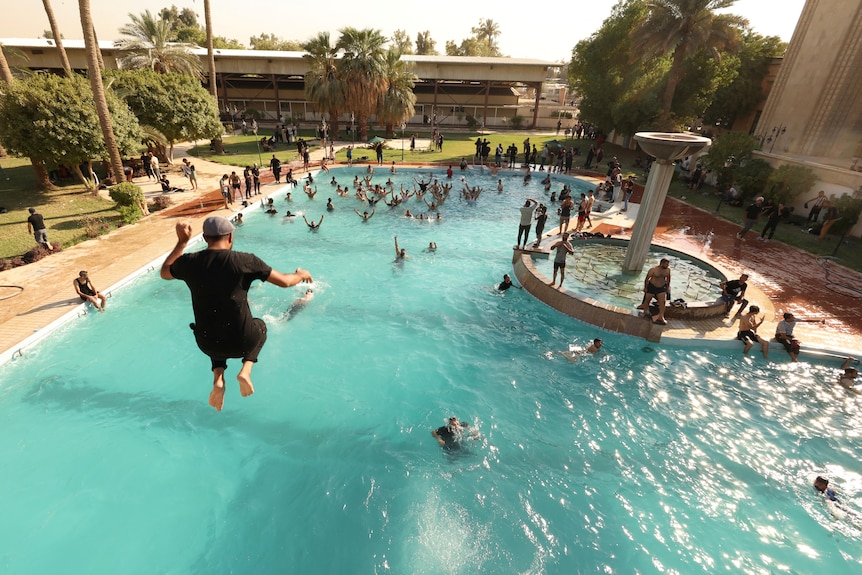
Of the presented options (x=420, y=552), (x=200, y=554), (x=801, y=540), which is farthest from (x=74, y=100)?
(x=801, y=540)

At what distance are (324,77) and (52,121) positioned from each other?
71.4ft

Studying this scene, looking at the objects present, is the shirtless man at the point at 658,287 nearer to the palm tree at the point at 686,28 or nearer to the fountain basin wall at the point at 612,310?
the fountain basin wall at the point at 612,310

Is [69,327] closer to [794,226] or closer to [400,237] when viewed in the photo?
[400,237]

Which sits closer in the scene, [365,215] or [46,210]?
[46,210]

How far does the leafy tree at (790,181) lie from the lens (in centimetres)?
1941

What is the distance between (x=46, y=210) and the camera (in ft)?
60.3

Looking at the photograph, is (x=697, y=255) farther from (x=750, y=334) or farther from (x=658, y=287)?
(x=658, y=287)

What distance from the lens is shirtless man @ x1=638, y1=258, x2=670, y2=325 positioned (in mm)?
10289

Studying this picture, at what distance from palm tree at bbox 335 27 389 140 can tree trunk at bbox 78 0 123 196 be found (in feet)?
63.4

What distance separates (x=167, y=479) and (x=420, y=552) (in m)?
4.93

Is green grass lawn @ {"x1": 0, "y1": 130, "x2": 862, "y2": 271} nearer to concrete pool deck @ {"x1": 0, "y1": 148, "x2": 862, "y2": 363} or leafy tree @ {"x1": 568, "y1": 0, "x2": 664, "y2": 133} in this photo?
concrete pool deck @ {"x1": 0, "y1": 148, "x2": 862, "y2": 363}

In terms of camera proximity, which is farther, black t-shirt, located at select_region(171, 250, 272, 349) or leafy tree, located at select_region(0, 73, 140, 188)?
leafy tree, located at select_region(0, 73, 140, 188)

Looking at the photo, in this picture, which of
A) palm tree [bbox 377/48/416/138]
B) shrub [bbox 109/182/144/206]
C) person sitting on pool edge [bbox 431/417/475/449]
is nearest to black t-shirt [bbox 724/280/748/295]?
person sitting on pool edge [bbox 431/417/475/449]

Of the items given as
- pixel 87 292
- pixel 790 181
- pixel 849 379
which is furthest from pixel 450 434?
pixel 790 181
